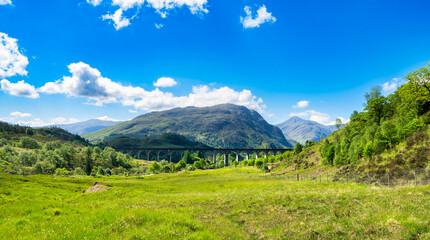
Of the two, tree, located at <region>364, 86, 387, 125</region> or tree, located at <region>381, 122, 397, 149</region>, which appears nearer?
tree, located at <region>381, 122, 397, 149</region>

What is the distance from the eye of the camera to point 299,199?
2030 centimetres

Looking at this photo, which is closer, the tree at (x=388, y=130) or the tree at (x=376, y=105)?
the tree at (x=388, y=130)

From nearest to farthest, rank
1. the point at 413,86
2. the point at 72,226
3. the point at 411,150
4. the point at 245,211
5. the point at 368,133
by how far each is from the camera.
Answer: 1. the point at 72,226
2. the point at 245,211
3. the point at 411,150
4. the point at 413,86
5. the point at 368,133

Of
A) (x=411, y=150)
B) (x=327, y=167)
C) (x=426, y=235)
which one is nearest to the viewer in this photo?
(x=426, y=235)

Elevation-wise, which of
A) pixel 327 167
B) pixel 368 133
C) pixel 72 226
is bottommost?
pixel 327 167

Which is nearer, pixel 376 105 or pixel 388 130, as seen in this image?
pixel 388 130

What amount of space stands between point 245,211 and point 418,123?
65056mm

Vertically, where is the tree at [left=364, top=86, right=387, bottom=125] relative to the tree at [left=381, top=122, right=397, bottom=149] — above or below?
above

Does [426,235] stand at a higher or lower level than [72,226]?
higher

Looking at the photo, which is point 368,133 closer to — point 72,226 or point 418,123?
point 418,123

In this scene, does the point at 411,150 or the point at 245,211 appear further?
the point at 411,150

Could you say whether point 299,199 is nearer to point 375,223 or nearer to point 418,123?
point 375,223

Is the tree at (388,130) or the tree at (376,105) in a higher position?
the tree at (376,105)

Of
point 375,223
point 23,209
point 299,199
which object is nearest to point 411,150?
point 299,199
